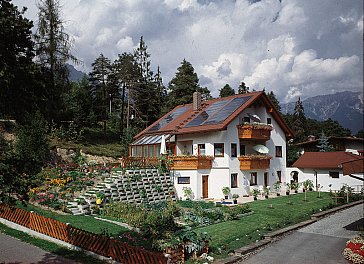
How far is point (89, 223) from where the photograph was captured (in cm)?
1727

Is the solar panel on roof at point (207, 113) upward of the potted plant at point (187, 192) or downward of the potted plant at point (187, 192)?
upward

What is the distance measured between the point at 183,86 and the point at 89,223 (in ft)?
140

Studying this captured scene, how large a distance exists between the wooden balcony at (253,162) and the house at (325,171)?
253 inches

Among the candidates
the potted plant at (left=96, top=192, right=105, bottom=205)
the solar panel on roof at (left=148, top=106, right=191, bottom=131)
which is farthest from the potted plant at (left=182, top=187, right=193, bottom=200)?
the solar panel on roof at (left=148, top=106, right=191, bottom=131)

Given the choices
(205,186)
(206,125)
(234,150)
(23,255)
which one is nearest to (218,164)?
(234,150)

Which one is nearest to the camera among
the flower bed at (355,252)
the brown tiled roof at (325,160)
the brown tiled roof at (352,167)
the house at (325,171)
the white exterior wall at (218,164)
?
the flower bed at (355,252)

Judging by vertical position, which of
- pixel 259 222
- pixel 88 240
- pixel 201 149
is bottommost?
pixel 259 222

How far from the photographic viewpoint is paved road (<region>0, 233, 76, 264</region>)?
12.2 m

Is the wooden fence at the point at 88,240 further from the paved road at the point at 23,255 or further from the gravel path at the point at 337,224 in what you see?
the gravel path at the point at 337,224

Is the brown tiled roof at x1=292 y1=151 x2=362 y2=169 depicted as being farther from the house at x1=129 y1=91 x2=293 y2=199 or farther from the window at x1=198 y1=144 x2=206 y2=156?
the window at x1=198 y1=144 x2=206 y2=156

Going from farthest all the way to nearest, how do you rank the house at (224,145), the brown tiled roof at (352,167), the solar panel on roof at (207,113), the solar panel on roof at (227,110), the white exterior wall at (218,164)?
1. the solar panel on roof at (207,113)
2. the solar panel on roof at (227,110)
3. the house at (224,145)
4. the white exterior wall at (218,164)
5. the brown tiled roof at (352,167)

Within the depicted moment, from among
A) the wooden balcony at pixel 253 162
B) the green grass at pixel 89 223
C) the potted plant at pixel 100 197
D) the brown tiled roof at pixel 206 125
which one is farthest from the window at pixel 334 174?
the green grass at pixel 89 223

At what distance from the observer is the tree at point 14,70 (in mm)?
17422

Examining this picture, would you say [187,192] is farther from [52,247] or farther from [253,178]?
[52,247]
